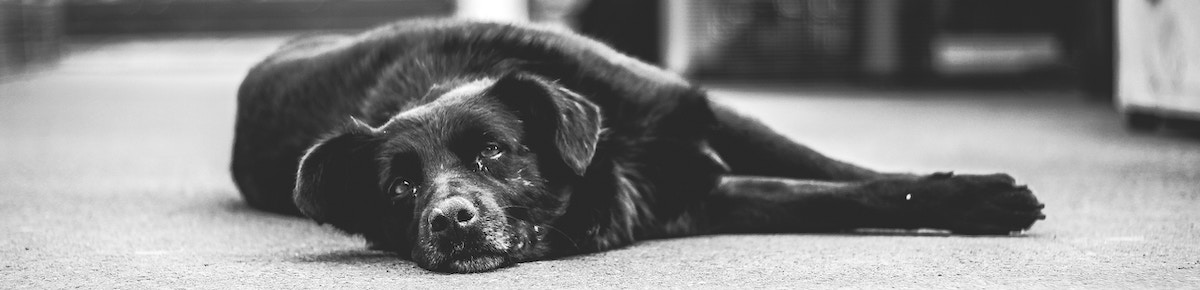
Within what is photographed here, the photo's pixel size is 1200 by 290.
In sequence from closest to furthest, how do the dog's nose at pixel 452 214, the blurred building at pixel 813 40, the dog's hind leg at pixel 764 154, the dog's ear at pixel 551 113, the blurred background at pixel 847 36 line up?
1. the dog's nose at pixel 452 214
2. the dog's ear at pixel 551 113
3. the dog's hind leg at pixel 764 154
4. the blurred background at pixel 847 36
5. the blurred building at pixel 813 40

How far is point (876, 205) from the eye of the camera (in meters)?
3.15

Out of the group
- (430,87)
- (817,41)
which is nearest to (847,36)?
(817,41)

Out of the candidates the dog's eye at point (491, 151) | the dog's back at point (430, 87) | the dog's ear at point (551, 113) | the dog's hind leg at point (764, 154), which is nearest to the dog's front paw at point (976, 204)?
the dog's hind leg at point (764, 154)

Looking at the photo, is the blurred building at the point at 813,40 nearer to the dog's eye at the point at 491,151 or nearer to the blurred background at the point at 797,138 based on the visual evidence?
the blurred background at the point at 797,138

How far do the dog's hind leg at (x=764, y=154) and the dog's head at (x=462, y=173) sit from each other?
567 mm

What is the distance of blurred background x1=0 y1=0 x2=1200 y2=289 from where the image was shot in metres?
2.70

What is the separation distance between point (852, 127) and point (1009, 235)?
13.3 feet

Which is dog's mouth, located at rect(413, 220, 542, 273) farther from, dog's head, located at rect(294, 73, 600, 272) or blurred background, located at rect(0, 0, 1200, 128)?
blurred background, located at rect(0, 0, 1200, 128)

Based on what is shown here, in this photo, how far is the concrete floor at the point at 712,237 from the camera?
103 inches

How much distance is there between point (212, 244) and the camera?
3.25m

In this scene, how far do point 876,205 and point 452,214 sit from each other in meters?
1.05

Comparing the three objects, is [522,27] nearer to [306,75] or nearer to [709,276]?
[306,75]

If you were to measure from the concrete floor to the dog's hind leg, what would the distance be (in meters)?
0.28

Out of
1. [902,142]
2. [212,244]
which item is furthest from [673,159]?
[902,142]
